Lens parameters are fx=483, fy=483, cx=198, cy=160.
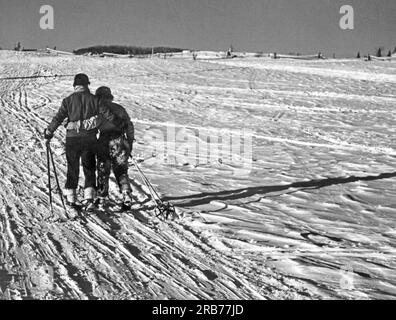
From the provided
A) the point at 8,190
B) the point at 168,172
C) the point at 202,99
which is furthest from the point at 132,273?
the point at 202,99

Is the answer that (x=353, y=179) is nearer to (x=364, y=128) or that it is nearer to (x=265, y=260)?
(x=265, y=260)

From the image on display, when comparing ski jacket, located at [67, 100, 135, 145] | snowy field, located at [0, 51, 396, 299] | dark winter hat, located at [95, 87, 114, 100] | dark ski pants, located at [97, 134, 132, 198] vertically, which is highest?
dark winter hat, located at [95, 87, 114, 100]

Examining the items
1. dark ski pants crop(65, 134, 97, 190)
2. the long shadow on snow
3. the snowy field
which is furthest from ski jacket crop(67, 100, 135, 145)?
the long shadow on snow

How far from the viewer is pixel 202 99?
21859mm

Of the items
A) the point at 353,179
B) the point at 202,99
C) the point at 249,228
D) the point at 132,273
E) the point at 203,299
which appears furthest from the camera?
the point at 202,99

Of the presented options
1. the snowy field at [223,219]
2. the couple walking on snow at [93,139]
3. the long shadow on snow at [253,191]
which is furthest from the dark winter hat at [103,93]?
the long shadow on snow at [253,191]

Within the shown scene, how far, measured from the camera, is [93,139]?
22.0ft

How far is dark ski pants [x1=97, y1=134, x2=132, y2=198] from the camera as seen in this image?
6.96 m

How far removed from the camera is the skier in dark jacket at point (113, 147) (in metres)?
6.86

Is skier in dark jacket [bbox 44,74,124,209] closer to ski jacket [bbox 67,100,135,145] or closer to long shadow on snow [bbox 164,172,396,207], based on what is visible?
ski jacket [bbox 67,100,135,145]

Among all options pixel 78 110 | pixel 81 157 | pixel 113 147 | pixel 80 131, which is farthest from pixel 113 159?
pixel 78 110

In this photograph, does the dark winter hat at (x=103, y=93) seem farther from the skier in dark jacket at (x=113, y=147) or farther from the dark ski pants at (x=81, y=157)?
the dark ski pants at (x=81, y=157)

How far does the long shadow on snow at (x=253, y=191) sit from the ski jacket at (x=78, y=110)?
1.94m

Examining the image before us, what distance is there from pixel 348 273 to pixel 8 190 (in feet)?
17.7
